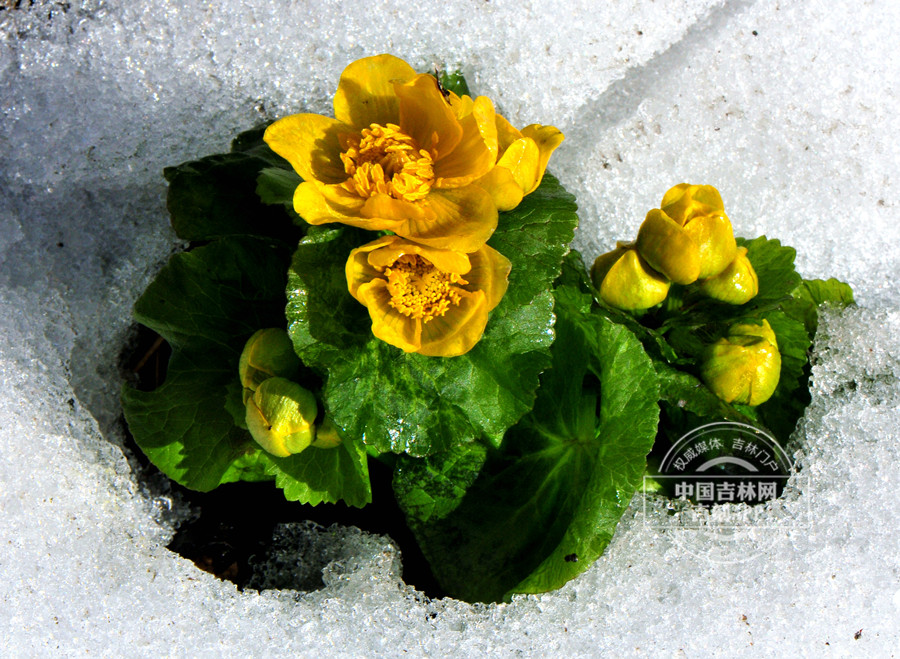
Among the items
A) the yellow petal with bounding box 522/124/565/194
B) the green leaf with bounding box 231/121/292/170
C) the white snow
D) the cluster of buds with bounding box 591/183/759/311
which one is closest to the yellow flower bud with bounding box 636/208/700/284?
the cluster of buds with bounding box 591/183/759/311

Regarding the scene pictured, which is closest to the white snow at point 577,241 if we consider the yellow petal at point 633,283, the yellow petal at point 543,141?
the yellow petal at point 633,283

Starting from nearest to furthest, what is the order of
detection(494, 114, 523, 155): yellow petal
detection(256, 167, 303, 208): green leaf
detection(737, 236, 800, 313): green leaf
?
detection(494, 114, 523, 155): yellow petal
detection(256, 167, 303, 208): green leaf
detection(737, 236, 800, 313): green leaf

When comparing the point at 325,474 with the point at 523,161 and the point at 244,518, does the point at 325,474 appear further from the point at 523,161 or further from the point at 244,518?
the point at 523,161

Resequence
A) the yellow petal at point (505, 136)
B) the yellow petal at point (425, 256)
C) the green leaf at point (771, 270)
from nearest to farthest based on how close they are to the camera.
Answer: the yellow petal at point (425, 256) < the yellow petal at point (505, 136) < the green leaf at point (771, 270)

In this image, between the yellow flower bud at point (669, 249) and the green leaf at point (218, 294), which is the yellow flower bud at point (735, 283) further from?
the green leaf at point (218, 294)

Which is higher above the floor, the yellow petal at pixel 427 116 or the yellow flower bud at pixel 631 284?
the yellow petal at pixel 427 116

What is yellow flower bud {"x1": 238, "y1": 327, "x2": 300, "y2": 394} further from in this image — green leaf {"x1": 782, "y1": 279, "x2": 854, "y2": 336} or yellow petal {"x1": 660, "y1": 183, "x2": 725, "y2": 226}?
green leaf {"x1": 782, "y1": 279, "x2": 854, "y2": 336}

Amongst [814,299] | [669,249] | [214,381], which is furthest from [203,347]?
[814,299]
